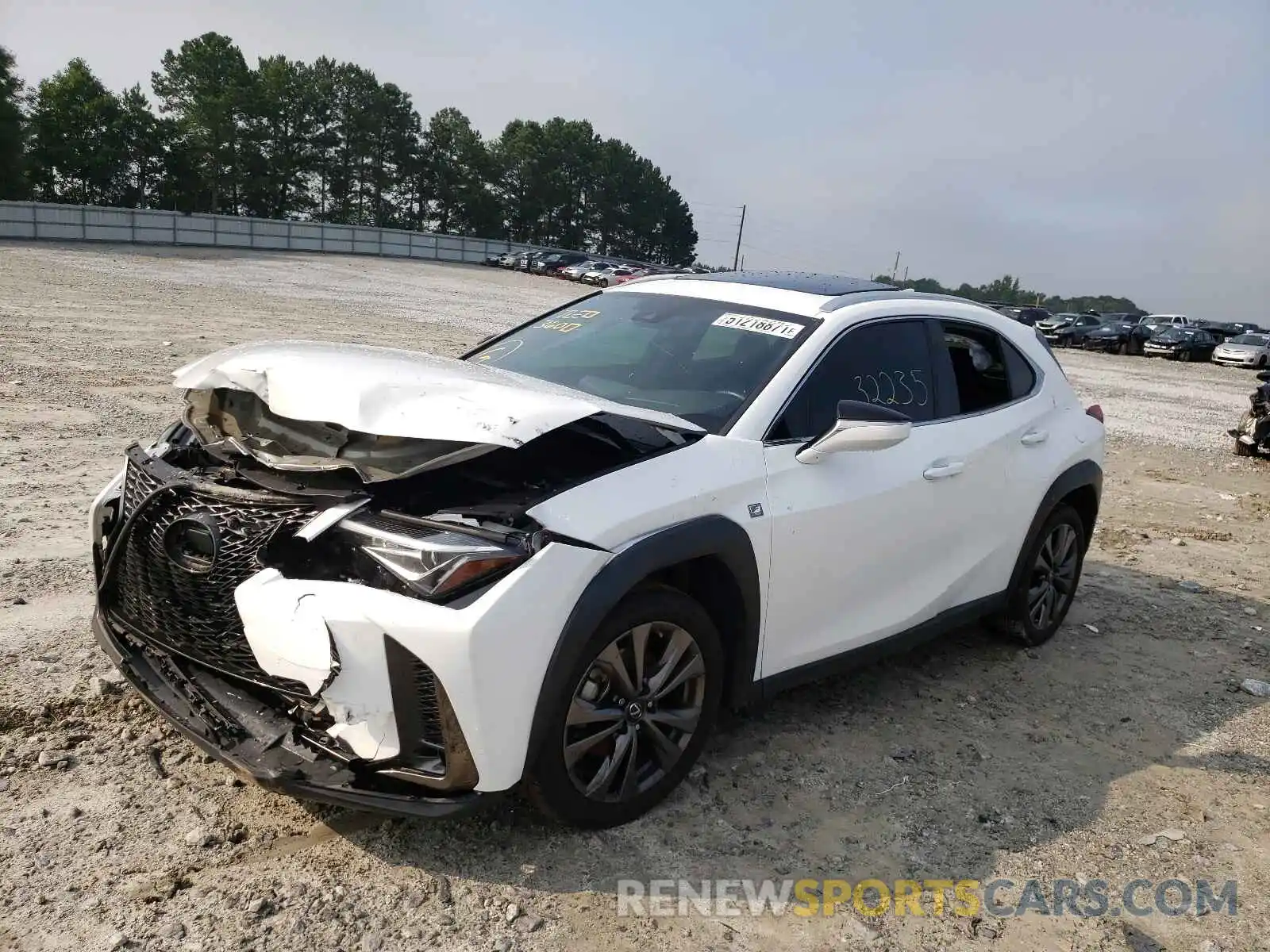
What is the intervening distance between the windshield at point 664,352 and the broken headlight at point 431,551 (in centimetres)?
113

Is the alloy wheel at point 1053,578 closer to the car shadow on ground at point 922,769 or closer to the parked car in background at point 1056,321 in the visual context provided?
the car shadow on ground at point 922,769

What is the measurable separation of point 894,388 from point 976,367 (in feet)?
2.42

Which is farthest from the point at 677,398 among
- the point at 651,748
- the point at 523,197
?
the point at 523,197

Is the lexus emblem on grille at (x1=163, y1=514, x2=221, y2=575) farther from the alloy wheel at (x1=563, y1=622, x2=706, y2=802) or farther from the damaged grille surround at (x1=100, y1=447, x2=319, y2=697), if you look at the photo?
the alloy wheel at (x1=563, y1=622, x2=706, y2=802)

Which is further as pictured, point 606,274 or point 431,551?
point 606,274

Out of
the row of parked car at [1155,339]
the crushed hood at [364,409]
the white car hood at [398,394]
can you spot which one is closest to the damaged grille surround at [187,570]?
the crushed hood at [364,409]

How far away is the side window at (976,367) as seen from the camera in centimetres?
469

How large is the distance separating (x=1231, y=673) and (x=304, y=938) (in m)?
4.85

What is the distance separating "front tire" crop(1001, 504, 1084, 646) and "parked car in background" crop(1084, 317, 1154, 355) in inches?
1386

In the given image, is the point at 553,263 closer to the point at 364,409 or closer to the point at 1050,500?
the point at 1050,500

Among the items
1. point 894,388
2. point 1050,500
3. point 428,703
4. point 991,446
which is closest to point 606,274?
point 1050,500

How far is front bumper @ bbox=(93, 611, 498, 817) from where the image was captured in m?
2.77

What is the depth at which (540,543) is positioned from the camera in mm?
2840

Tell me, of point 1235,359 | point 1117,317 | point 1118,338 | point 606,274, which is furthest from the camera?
point 606,274
